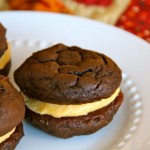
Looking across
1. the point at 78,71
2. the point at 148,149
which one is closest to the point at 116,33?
the point at 78,71

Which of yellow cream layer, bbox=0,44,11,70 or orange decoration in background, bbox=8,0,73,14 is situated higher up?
yellow cream layer, bbox=0,44,11,70

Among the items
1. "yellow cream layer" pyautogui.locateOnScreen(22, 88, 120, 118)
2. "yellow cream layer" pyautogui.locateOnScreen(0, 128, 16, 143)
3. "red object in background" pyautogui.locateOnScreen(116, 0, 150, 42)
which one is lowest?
"red object in background" pyautogui.locateOnScreen(116, 0, 150, 42)

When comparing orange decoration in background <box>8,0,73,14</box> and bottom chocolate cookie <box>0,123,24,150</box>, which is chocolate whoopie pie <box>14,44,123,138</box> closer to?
bottom chocolate cookie <box>0,123,24,150</box>

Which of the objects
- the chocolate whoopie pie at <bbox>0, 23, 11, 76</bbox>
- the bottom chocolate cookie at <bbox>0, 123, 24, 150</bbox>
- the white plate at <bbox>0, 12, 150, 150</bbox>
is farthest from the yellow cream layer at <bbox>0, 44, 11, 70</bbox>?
the bottom chocolate cookie at <bbox>0, 123, 24, 150</bbox>

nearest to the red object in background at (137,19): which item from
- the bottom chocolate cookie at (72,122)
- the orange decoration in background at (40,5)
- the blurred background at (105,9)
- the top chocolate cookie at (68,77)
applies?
the blurred background at (105,9)

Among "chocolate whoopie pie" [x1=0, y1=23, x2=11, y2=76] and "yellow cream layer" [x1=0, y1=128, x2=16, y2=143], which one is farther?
"chocolate whoopie pie" [x1=0, y1=23, x2=11, y2=76]

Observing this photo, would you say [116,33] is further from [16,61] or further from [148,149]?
[148,149]

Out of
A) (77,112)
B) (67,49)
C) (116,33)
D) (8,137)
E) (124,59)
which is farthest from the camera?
(116,33)
